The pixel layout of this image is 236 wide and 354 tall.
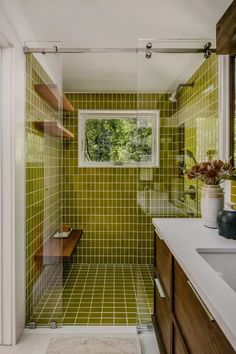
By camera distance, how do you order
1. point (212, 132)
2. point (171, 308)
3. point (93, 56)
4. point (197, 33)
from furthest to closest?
point (93, 56) < point (212, 132) < point (197, 33) < point (171, 308)

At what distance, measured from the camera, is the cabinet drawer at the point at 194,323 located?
0.82 metres

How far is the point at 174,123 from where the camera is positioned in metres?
2.89

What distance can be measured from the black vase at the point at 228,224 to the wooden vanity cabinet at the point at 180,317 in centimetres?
32

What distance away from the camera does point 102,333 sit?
2.14 metres

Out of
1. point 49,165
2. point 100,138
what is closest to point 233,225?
point 49,165

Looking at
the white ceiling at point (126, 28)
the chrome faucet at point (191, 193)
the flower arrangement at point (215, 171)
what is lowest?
the chrome faucet at point (191, 193)

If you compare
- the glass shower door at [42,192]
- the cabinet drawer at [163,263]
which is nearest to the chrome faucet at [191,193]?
the cabinet drawer at [163,263]

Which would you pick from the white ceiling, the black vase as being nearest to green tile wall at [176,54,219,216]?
the white ceiling

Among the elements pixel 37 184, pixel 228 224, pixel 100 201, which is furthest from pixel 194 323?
pixel 100 201

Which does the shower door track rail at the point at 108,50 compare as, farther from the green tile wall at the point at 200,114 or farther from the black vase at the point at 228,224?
the black vase at the point at 228,224

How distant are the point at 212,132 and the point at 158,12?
100cm

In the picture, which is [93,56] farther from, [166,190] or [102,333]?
[102,333]

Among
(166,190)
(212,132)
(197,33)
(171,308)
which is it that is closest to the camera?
(171,308)

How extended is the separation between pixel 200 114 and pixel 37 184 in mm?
1619
